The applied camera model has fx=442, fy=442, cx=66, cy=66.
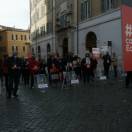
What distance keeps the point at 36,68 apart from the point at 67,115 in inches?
386

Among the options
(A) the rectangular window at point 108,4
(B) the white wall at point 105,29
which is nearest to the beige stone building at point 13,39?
(B) the white wall at point 105,29

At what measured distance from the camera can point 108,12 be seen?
35.4 metres

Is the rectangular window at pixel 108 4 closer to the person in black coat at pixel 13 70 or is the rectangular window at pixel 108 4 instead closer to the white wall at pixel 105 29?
the white wall at pixel 105 29

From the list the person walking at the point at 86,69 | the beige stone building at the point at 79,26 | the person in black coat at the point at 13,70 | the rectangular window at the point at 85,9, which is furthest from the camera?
the rectangular window at the point at 85,9

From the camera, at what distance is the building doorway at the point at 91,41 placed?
39.2 metres

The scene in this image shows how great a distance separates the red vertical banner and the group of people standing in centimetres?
706

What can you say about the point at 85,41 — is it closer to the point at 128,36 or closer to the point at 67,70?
the point at 67,70

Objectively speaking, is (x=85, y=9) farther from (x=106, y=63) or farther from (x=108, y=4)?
(x=106, y=63)

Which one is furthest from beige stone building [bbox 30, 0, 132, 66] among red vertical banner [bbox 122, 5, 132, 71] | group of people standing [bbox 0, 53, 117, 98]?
red vertical banner [bbox 122, 5, 132, 71]

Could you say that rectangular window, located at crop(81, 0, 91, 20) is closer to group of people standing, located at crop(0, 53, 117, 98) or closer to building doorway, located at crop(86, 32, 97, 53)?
building doorway, located at crop(86, 32, 97, 53)

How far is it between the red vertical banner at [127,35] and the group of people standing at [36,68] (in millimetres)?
7057

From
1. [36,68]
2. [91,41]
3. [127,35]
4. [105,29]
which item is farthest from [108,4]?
[127,35]

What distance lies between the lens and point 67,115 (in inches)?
432

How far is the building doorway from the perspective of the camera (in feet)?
129
